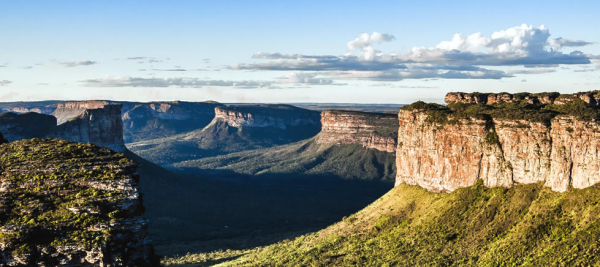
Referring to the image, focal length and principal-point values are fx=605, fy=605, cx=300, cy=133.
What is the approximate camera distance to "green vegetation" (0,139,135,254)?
33344 mm

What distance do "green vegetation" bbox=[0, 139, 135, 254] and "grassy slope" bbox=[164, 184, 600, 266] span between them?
106ft

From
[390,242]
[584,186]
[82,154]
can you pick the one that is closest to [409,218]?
[390,242]

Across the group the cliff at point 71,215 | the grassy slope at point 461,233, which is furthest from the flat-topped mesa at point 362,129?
the cliff at point 71,215

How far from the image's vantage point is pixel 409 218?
6969 centimetres

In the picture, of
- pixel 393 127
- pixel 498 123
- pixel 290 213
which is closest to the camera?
pixel 498 123

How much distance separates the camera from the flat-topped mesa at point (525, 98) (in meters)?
60.6

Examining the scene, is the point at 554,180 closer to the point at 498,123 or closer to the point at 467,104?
the point at 498,123

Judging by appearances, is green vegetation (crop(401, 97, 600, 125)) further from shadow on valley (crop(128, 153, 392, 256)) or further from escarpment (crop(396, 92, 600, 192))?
shadow on valley (crop(128, 153, 392, 256))

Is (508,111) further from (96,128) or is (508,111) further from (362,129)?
(362,129)

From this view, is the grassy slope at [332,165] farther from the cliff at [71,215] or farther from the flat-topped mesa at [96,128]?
the cliff at [71,215]

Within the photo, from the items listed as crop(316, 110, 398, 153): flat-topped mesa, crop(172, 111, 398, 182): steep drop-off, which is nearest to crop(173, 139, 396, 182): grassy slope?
crop(172, 111, 398, 182): steep drop-off

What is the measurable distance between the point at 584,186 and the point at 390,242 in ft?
68.1

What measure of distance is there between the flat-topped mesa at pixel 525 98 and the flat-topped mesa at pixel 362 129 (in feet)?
320

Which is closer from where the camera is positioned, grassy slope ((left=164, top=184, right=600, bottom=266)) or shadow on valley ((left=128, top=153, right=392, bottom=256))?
grassy slope ((left=164, top=184, right=600, bottom=266))
